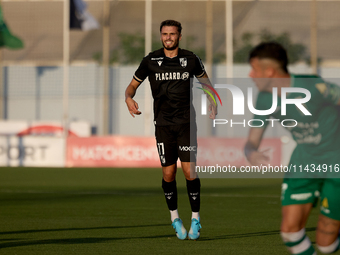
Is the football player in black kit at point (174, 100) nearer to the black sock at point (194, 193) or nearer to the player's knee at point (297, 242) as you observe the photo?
the black sock at point (194, 193)

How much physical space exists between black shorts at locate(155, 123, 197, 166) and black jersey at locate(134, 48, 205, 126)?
0.27 feet

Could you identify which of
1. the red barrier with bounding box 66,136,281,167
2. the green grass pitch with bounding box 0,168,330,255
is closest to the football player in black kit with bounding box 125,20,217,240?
the green grass pitch with bounding box 0,168,330,255

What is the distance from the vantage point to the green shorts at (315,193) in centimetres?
522

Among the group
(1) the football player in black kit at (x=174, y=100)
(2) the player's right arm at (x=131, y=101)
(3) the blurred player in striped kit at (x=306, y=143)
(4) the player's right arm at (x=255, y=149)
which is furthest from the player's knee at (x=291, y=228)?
(1) the football player in black kit at (x=174, y=100)

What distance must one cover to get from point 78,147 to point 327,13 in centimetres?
1634

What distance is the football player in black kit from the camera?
769 centimetres

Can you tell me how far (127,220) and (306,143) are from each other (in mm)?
4858

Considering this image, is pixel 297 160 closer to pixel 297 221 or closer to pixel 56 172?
pixel 297 221

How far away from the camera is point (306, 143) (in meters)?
5.23

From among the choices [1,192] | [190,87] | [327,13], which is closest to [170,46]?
[190,87]

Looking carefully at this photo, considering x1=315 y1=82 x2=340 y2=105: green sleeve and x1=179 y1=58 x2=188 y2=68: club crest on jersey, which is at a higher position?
x1=179 y1=58 x2=188 y2=68: club crest on jersey

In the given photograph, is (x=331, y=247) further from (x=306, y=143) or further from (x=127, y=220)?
(x=127, y=220)

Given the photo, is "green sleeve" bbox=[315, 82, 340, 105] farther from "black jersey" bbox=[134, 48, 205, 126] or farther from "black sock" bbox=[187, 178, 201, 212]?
"black sock" bbox=[187, 178, 201, 212]

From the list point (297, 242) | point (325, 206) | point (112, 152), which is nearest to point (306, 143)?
point (325, 206)
